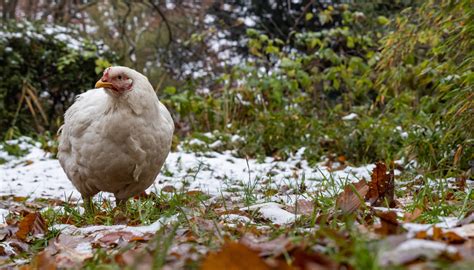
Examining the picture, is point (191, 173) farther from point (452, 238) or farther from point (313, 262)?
point (313, 262)

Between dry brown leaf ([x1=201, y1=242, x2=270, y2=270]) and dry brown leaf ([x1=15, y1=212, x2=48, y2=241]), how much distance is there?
164 cm

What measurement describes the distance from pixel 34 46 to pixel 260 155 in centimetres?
432

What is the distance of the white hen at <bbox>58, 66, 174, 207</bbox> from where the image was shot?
10.4 feet

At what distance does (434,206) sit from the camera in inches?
96.0

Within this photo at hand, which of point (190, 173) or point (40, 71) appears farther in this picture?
point (40, 71)

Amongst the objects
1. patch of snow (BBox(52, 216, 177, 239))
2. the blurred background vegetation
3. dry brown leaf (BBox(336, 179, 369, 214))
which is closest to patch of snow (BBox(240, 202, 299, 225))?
dry brown leaf (BBox(336, 179, 369, 214))

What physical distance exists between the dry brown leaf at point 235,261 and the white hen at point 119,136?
2058mm

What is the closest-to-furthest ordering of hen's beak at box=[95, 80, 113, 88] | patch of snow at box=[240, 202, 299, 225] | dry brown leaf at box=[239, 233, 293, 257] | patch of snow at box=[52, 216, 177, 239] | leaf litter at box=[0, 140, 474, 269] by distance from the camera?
leaf litter at box=[0, 140, 474, 269]
dry brown leaf at box=[239, 233, 293, 257]
patch of snow at box=[52, 216, 177, 239]
patch of snow at box=[240, 202, 299, 225]
hen's beak at box=[95, 80, 113, 88]

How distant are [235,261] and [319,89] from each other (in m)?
8.20

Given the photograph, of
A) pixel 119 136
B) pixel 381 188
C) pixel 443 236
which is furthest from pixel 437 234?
pixel 119 136

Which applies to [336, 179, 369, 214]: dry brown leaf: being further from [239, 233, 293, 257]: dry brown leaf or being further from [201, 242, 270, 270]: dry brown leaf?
[201, 242, 270, 270]: dry brown leaf

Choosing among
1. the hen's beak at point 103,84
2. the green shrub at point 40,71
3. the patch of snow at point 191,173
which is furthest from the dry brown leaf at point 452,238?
the green shrub at point 40,71

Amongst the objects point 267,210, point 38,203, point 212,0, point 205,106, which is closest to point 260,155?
point 205,106

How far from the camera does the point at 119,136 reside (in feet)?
10.4
